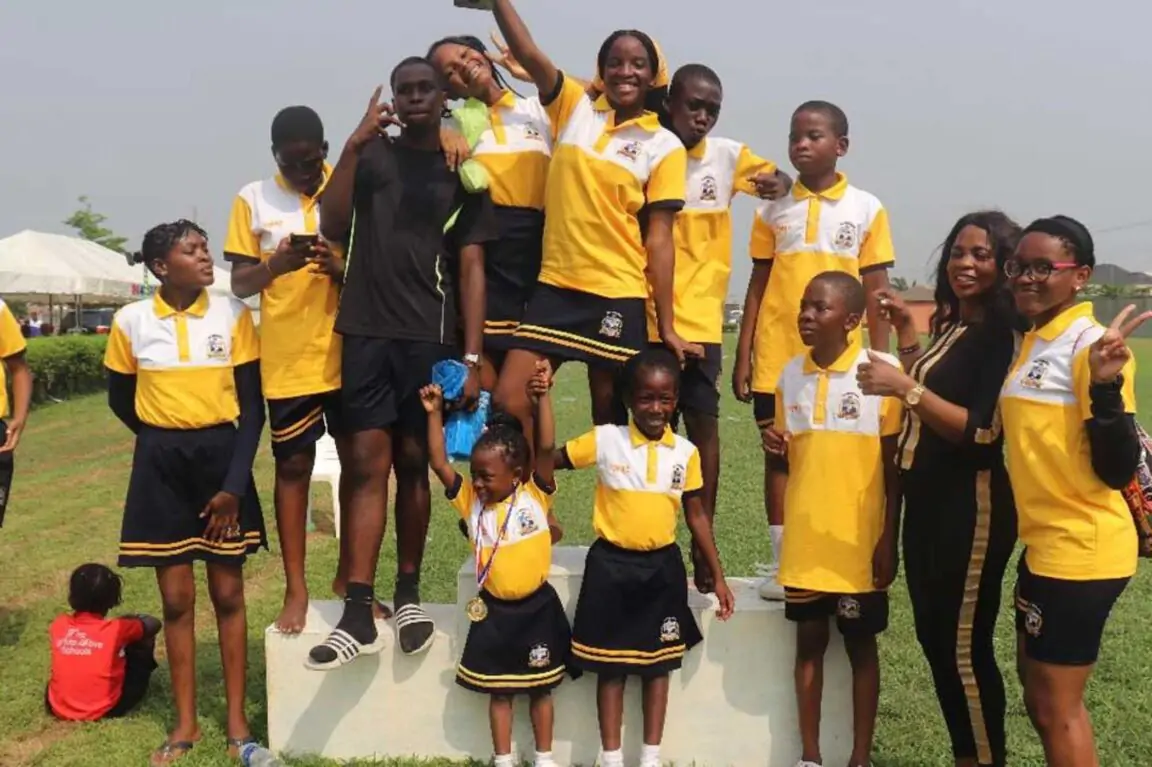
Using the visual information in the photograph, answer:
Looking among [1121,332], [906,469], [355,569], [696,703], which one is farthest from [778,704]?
[1121,332]

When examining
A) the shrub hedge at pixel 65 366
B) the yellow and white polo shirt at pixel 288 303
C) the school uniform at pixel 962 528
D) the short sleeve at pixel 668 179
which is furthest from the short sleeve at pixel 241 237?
the shrub hedge at pixel 65 366

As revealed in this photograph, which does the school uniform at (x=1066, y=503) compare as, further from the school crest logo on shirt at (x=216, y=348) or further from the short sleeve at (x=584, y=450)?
the school crest logo on shirt at (x=216, y=348)

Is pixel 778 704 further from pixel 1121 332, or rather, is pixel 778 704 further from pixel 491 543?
pixel 1121 332

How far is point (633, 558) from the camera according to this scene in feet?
12.6

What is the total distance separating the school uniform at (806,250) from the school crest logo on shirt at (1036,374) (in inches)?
52.8

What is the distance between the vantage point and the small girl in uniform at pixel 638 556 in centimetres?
382

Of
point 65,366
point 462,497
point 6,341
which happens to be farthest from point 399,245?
point 65,366

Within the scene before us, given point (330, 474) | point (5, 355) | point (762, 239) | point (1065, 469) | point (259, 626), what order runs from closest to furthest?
point (1065, 469)
point (762, 239)
point (5, 355)
point (259, 626)
point (330, 474)

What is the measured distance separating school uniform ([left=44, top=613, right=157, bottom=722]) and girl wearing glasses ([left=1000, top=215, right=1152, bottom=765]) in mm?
3974

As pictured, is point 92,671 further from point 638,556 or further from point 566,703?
point 638,556

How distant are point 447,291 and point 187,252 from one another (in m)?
1.07

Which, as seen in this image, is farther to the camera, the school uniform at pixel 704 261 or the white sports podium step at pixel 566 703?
the school uniform at pixel 704 261

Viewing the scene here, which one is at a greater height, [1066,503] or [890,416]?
[890,416]

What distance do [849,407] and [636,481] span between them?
824mm
